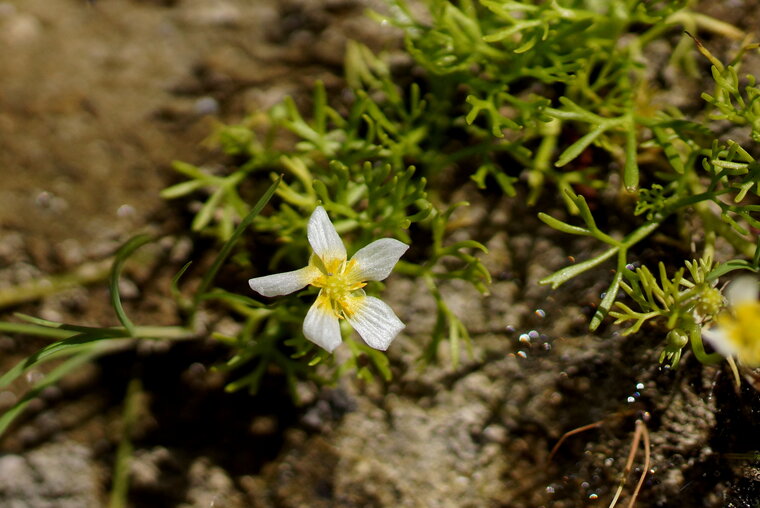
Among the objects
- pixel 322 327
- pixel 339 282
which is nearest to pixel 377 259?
pixel 339 282

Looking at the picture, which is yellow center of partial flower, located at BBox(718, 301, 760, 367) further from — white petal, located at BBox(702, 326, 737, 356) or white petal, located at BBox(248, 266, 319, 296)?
white petal, located at BBox(248, 266, 319, 296)

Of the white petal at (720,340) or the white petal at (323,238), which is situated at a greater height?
the white petal at (323,238)

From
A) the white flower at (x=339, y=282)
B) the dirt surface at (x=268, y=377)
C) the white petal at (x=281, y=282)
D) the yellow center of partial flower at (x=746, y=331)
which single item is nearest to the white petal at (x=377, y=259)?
the white flower at (x=339, y=282)

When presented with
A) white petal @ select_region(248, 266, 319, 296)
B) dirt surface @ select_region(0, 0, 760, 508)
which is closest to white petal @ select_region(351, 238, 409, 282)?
white petal @ select_region(248, 266, 319, 296)

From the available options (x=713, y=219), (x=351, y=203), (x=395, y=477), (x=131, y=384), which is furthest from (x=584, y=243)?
(x=131, y=384)

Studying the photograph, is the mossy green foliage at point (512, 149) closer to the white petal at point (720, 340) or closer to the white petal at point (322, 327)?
the white petal at point (720, 340)

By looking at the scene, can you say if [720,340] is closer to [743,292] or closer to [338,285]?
[743,292]
